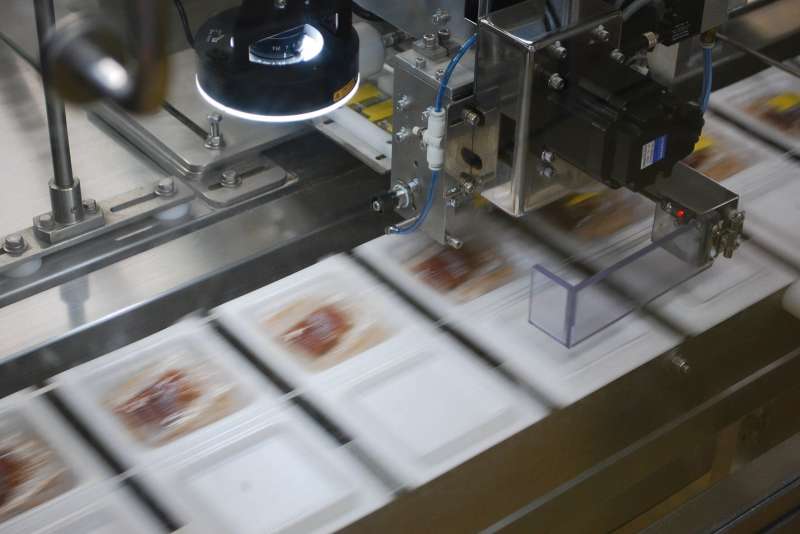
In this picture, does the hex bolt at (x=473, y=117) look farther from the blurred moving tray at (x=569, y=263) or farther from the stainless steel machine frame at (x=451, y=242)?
the blurred moving tray at (x=569, y=263)

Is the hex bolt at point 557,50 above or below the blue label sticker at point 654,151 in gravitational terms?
above

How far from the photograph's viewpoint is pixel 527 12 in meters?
1.67

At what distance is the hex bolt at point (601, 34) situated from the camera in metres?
1.67

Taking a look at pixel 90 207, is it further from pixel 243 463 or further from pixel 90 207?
pixel 243 463

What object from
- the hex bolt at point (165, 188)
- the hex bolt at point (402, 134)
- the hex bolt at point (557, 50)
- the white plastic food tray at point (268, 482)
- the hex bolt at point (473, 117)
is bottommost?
the white plastic food tray at point (268, 482)

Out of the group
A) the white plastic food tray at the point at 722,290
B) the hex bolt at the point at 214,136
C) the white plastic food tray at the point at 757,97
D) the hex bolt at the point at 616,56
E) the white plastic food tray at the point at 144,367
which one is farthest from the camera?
the white plastic food tray at the point at 757,97

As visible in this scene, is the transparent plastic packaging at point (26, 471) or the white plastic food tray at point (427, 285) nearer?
the transparent plastic packaging at point (26, 471)

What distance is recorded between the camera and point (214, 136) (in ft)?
6.75

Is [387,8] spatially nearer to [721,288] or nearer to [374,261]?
[374,261]

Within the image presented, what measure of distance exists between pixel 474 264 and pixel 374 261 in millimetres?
148

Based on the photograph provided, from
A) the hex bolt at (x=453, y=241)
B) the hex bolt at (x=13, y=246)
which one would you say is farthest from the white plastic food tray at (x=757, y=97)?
the hex bolt at (x=13, y=246)

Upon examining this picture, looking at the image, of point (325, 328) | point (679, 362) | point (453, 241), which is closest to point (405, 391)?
point (325, 328)

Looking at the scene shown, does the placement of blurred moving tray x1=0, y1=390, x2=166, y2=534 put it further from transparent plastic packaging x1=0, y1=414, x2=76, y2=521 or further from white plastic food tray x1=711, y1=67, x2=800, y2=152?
white plastic food tray x1=711, y1=67, x2=800, y2=152

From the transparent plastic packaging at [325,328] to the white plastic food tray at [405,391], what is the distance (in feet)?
0.03
